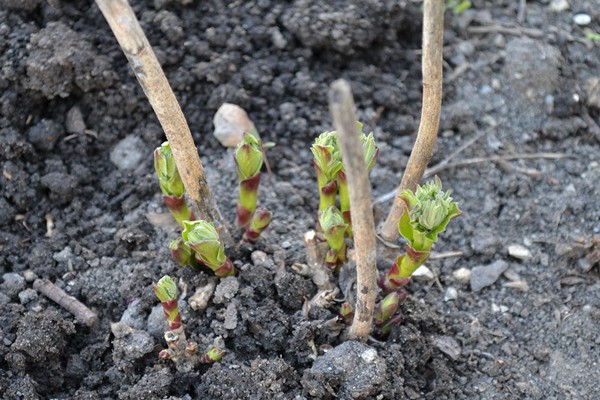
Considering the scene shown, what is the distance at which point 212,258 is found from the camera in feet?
7.64

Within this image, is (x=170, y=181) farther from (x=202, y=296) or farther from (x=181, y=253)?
(x=202, y=296)

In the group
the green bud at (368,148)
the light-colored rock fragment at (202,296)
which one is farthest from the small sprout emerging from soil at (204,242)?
the green bud at (368,148)

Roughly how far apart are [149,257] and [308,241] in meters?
0.53

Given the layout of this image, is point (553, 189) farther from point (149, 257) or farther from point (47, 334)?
point (47, 334)

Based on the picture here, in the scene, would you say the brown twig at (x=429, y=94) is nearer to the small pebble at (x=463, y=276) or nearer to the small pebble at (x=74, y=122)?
the small pebble at (x=463, y=276)

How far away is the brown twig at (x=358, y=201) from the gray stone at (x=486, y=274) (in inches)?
21.4

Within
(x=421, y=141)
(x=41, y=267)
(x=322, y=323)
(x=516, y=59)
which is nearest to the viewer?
(x=421, y=141)

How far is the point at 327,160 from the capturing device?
2287 millimetres

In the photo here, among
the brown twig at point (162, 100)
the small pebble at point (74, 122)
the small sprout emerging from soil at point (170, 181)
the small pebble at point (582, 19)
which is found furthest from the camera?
the small pebble at point (582, 19)

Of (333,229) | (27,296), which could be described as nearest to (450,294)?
(333,229)

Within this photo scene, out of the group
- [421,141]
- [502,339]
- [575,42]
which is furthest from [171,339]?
[575,42]

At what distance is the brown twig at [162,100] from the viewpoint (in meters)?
1.89

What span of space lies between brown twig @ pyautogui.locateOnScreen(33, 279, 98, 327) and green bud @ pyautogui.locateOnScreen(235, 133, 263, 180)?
623mm

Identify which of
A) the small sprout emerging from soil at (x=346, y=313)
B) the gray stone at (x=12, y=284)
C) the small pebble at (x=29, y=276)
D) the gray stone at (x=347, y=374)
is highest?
the gray stone at (x=12, y=284)
